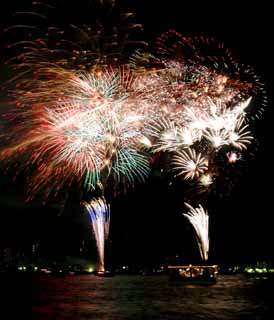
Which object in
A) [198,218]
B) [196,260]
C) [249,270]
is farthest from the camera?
[249,270]

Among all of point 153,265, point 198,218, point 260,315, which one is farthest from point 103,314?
point 153,265

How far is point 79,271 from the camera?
137375 mm

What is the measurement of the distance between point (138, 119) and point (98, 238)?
54.3 feet

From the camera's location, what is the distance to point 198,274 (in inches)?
1893

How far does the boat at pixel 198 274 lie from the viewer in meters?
47.1

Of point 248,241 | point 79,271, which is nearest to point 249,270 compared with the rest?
point 248,241

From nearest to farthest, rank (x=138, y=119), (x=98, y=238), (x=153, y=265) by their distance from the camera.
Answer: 1. (x=138, y=119)
2. (x=98, y=238)
3. (x=153, y=265)

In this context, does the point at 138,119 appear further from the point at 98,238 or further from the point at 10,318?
the point at 98,238

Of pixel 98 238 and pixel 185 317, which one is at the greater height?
pixel 98 238

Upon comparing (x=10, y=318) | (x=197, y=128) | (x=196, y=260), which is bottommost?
(x=10, y=318)

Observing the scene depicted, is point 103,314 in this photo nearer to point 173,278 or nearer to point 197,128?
point 197,128

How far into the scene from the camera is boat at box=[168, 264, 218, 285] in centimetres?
4714

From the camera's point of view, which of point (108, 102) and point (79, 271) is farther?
point (79, 271)

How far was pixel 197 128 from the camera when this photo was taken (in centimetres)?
2609
